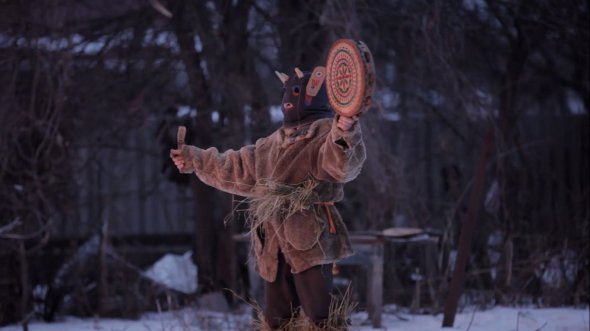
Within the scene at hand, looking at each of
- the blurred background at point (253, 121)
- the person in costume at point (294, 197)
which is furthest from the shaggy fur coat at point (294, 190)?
the blurred background at point (253, 121)

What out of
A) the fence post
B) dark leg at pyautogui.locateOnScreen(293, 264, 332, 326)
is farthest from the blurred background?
dark leg at pyautogui.locateOnScreen(293, 264, 332, 326)

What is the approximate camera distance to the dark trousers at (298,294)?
3541 mm

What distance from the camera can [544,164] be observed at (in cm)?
758

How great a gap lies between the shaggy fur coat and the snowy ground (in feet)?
5.23

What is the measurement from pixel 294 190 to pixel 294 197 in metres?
0.04

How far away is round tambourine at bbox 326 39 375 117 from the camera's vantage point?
9.82ft

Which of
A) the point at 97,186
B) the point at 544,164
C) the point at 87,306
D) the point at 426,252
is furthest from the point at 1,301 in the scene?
the point at 544,164

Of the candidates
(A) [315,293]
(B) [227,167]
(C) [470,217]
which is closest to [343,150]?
(A) [315,293]

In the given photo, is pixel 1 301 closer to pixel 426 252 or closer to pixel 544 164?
pixel 426 252

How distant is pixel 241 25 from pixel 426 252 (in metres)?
2.46

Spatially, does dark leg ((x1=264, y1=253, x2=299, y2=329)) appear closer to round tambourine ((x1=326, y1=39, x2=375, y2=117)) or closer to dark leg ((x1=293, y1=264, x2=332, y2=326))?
dark leg ((x1=293, y1=264, x2=332, y2=326))

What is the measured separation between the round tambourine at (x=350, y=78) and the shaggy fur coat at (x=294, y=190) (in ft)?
0.93

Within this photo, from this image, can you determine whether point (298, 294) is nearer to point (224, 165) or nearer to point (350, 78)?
point (224, 165)

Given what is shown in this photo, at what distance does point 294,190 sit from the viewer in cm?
358
